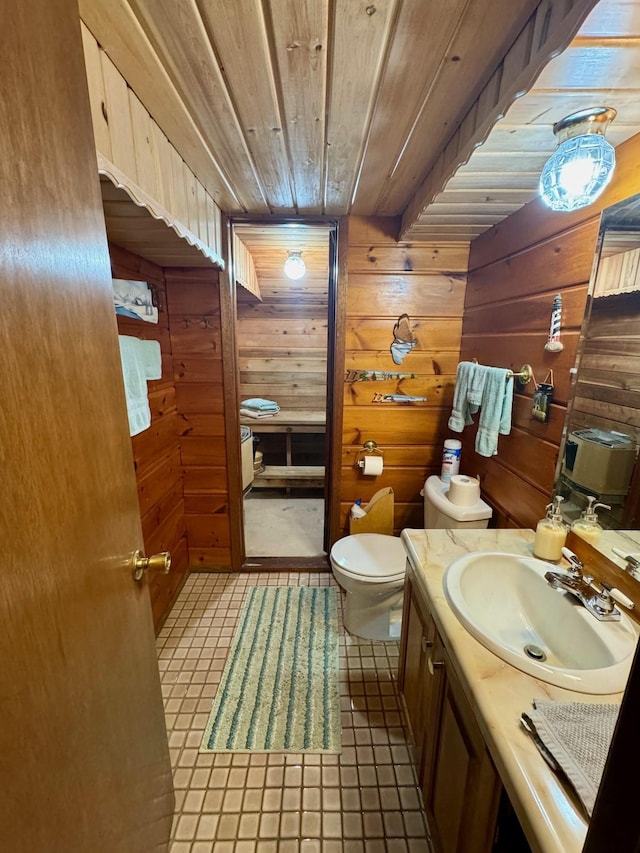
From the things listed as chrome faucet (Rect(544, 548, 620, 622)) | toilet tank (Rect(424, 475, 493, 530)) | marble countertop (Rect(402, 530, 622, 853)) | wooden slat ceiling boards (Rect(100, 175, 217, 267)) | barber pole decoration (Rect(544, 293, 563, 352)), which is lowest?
toilet tank (Rect(424, 475, 493, 530))

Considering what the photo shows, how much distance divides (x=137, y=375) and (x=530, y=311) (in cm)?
165

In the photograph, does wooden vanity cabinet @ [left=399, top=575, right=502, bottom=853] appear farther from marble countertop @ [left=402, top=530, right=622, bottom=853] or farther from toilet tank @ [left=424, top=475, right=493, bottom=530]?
toilet tank @ [left=424, top=475, right=493, bottom=530]

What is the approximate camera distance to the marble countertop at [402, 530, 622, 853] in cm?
52

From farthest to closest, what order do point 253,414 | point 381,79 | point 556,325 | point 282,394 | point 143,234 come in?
1. point 282,394
2. point 253,414
3. point 143,234
4. point 556,325
5. point 381,79

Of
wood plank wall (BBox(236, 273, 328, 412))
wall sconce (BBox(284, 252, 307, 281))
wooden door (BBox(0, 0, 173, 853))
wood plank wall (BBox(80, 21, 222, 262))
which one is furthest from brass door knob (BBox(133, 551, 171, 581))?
wood plank wall (BBox(236, 273, 328, 412))

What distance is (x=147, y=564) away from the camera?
2.86 ft

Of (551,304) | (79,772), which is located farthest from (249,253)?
(79,772)

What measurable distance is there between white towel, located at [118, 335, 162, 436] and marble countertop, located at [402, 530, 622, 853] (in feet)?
4.19

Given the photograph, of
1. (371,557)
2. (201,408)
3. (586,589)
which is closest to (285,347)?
(201,408)

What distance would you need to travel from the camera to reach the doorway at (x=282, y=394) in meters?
2.94

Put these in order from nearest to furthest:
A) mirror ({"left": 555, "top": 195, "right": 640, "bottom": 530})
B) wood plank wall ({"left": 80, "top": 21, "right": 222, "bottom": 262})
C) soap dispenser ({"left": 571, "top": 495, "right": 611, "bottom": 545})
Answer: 1. wood plank wall ({"left": 80, "top": 21, "right": 222, "bottom": 262})
2. mirror ({"left": 555, "top": 195, "right": 640, "bottom": 530})
3. soap dispenser ({"left": 571, "top": 495, "right": 611, "bottom": 545})

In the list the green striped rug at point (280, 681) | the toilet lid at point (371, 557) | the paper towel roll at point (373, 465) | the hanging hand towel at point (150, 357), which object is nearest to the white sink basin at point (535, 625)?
the toilet lid at point (371, 557)

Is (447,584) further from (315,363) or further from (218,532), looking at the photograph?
(315,363)

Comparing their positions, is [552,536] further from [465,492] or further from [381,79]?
[381,79]
